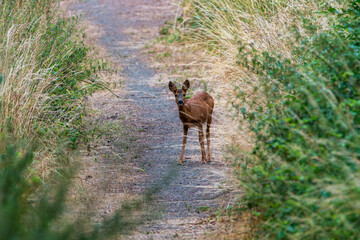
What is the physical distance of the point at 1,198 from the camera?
3.14 metres

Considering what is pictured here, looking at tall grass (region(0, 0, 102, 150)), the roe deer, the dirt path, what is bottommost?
the dirt path

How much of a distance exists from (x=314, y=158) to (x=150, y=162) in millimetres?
4100

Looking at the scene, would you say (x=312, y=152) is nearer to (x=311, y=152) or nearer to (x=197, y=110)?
(x=311, y=152)

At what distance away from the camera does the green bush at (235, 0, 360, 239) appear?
3646mm

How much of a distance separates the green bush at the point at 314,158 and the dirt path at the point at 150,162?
73 cm

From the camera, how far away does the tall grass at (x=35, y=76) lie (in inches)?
241

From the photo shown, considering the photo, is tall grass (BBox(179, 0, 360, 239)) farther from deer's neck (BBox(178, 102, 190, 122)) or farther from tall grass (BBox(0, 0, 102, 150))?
tall grass (BBox(0, 0, 102, 150))

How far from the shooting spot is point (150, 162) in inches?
314

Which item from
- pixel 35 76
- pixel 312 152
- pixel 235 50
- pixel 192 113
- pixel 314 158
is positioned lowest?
pixel 192 113

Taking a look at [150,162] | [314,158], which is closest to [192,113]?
[150,162]

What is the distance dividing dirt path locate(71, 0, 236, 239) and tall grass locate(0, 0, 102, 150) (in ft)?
2.47

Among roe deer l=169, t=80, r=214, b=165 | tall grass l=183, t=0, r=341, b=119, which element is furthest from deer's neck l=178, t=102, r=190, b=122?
tall grass l=183, t=0, r=341, b=119

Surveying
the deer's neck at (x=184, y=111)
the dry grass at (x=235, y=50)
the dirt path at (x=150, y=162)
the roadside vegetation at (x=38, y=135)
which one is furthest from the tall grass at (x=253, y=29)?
the roadside vegetation at (x=38, y=135)

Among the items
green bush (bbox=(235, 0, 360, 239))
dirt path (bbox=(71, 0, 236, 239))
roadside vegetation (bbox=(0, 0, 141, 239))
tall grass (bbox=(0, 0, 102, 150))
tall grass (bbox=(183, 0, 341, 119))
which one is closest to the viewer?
roadside vegetation (bbox=(0, 0, 141, 239))
